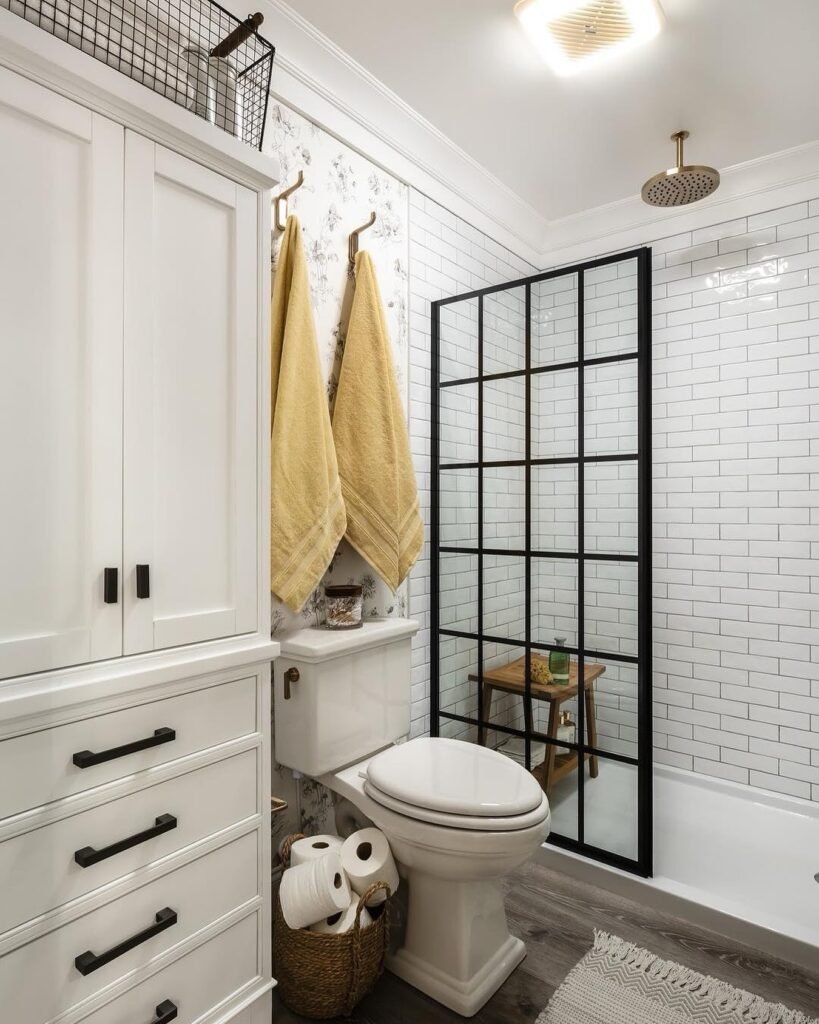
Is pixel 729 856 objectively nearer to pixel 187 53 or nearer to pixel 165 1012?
pixel 165 1012

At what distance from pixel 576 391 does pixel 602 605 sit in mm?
723

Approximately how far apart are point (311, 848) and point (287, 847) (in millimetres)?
92

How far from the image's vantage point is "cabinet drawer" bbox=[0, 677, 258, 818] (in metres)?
0.93

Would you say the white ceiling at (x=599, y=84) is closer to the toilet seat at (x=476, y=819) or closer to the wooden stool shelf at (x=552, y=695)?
the wooden stool shelf at (x=552, y=695)

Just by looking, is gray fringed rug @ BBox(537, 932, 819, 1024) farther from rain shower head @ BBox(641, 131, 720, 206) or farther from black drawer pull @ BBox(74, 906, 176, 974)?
rain shower head @ BBox(641, 131, 720, 206)

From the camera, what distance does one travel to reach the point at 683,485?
2.72 m

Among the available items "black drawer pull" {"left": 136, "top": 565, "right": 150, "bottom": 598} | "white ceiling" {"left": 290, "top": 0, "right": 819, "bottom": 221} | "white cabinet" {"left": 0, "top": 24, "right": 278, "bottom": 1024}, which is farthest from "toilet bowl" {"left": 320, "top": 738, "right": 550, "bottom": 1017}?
"white ceiling" {"left": 290, "top": 0, "right": 819, "bottom": 221}

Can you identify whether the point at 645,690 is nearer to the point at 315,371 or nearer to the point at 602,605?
the point at 602,605

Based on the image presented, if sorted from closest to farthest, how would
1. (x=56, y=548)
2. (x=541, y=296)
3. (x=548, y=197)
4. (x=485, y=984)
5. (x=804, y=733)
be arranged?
(x=56, y=548), (x=485, y=984), (x=541, y=296), (x=804, y=733), (x=548, y=197)

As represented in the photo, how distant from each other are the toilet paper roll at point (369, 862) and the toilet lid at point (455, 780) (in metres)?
0.16

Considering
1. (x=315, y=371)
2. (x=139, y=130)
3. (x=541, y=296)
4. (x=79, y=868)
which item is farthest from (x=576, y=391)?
(x=79, y=868)

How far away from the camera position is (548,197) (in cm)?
275

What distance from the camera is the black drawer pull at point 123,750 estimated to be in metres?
0.98

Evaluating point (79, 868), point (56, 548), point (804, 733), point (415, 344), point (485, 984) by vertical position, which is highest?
point (415, 344)
